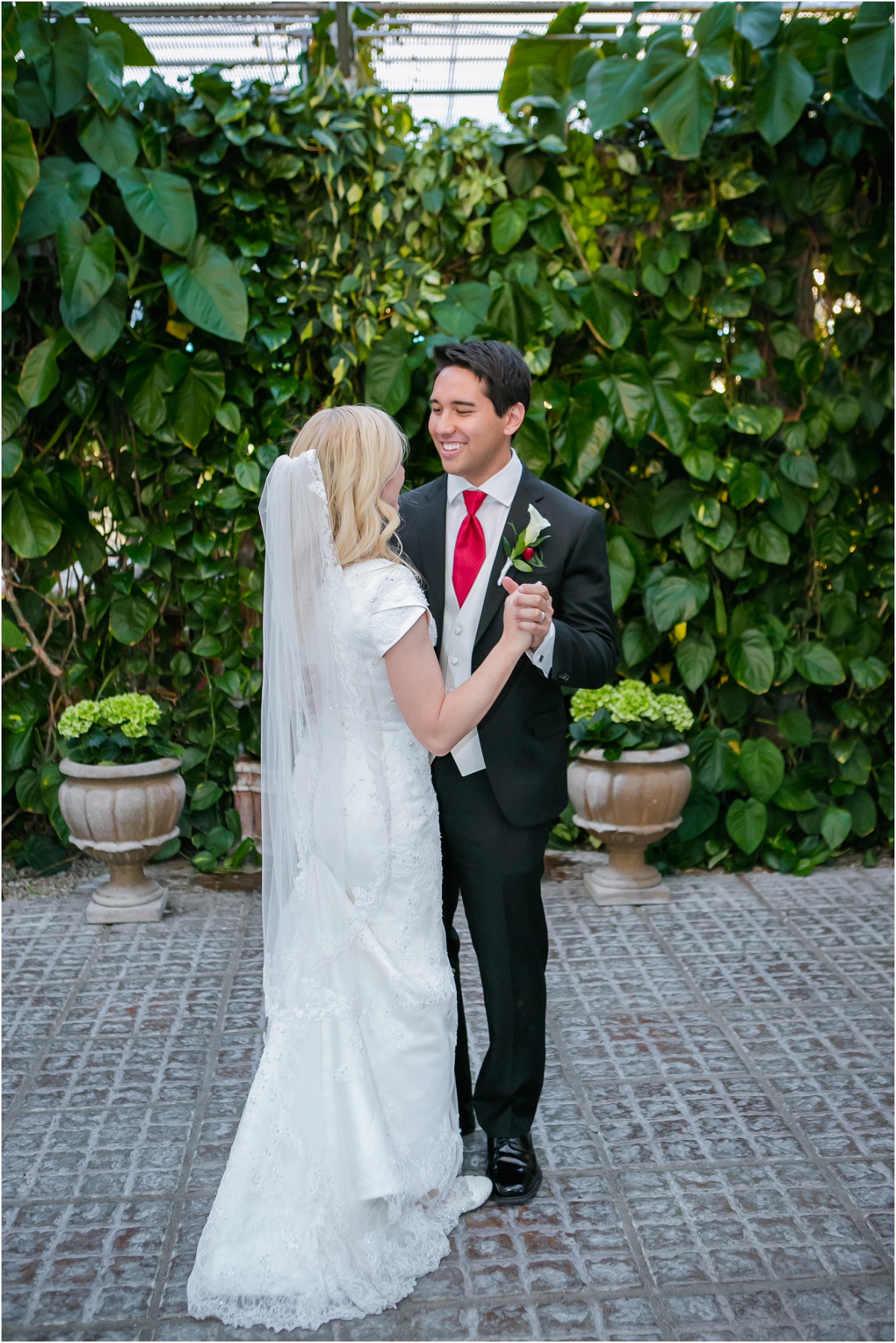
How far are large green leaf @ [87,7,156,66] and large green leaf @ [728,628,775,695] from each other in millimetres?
2904

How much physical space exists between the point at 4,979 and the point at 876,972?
257 centimetres

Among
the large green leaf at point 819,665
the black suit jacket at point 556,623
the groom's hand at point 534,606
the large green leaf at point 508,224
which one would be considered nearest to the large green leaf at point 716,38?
the large green leaf at point 508,224

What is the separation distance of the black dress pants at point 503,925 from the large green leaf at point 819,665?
2.28 m

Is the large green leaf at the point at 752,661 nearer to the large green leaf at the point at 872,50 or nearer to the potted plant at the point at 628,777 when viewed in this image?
the potted plant at the point at 628,777

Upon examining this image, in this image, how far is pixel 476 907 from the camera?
2.20 metres

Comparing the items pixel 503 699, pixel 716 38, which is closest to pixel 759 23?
pixel 716 38

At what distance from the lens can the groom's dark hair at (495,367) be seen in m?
2.09

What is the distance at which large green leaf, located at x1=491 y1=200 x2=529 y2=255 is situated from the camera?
394 centimetres

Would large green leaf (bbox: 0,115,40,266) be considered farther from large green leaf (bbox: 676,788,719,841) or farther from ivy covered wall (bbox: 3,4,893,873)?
large green leaf (bbox: 676,788,719,841)

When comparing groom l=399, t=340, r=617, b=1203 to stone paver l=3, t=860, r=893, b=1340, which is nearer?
stone paver l=3, t=860, r=893, b=1340

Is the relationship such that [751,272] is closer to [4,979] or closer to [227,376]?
[227,376]

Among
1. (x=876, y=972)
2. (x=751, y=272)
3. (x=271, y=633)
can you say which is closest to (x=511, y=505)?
(x=271, y=633)

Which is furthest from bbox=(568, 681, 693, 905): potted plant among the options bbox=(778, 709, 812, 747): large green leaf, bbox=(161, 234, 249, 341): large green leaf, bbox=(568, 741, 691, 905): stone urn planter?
bbox=(161, 234, 249, 341): large green leaf

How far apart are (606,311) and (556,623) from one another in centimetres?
229
